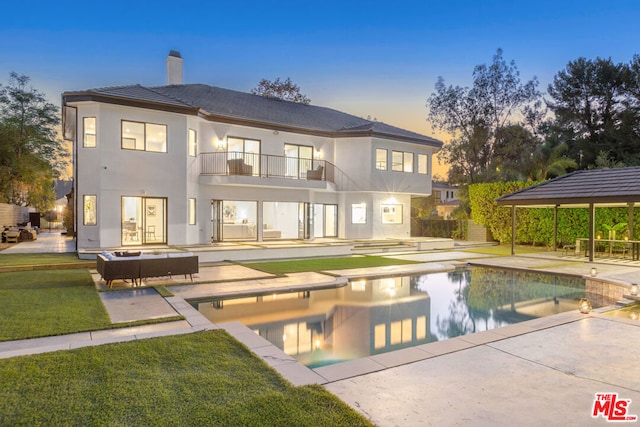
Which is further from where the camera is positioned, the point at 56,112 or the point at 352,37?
the point at 56,112

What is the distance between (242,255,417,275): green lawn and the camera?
469 inches

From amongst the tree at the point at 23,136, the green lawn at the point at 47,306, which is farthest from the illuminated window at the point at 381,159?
the tree at the point at 23,136

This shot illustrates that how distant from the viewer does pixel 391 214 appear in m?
22.1

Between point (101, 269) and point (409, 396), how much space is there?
808 centimetres

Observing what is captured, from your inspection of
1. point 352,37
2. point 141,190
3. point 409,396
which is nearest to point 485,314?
point 409,396

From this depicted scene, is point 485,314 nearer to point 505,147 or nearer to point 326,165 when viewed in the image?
point 326,165

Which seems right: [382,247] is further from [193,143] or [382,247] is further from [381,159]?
[193,143]

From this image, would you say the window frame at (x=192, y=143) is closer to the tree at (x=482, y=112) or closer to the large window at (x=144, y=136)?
the large window at (x=144, y=136)

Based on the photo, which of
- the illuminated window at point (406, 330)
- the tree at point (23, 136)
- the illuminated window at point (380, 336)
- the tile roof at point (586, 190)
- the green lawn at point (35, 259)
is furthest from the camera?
the tree at point (23, 136)

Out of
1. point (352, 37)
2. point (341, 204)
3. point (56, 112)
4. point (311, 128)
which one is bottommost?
point (341, 204)

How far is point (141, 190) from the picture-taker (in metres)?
15.2

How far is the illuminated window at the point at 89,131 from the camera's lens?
47.9ft

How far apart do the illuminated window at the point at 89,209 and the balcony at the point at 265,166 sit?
440 cm

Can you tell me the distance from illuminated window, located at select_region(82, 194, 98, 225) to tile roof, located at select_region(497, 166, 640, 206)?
1665cm
